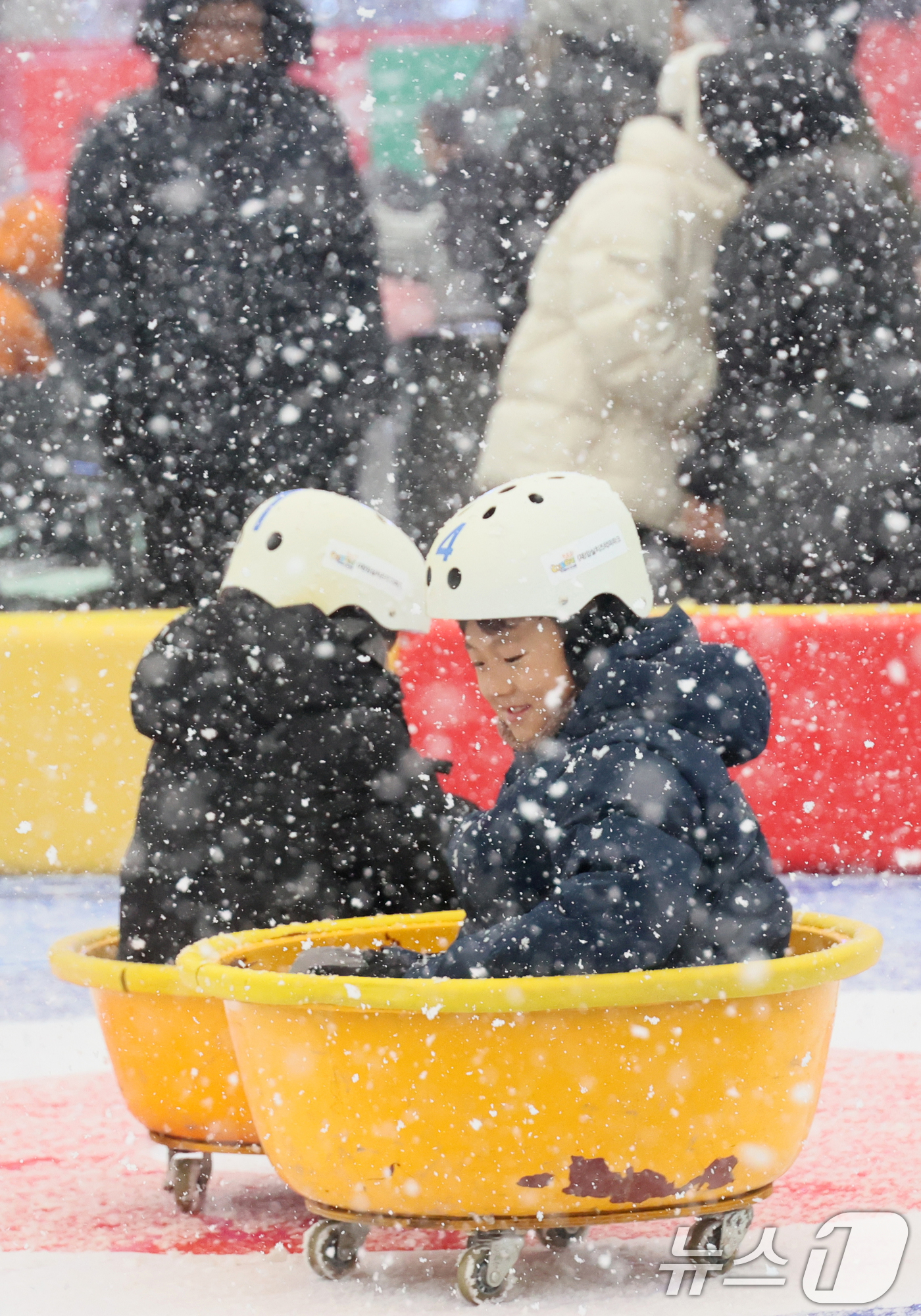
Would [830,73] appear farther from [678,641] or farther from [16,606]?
[16,606]

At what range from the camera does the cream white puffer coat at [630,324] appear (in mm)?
5027

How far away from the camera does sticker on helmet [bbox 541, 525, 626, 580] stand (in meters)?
2.69

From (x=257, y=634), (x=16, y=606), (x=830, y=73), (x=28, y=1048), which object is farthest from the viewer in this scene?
(x=16, y=606)

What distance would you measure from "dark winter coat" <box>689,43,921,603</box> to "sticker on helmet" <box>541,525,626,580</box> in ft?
7.59

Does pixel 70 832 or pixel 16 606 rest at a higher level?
pixel 16 606

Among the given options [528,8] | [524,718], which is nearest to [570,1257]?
[524,718]

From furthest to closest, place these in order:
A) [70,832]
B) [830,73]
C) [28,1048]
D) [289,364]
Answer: [70,832] → [289,364] → [830,73] → [28,1048]

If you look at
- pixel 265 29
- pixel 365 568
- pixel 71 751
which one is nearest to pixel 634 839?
pixel 365 568

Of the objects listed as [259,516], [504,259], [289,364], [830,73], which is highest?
[830,73]

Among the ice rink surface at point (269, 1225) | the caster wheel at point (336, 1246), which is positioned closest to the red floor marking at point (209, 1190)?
the ice rink surface at point (269, 1225)

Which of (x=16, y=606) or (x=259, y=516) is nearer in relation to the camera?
(x=259, y=516)

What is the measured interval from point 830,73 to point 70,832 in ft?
10.8

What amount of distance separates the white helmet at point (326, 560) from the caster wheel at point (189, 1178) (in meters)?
0.94

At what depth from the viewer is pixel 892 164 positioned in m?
4.91
